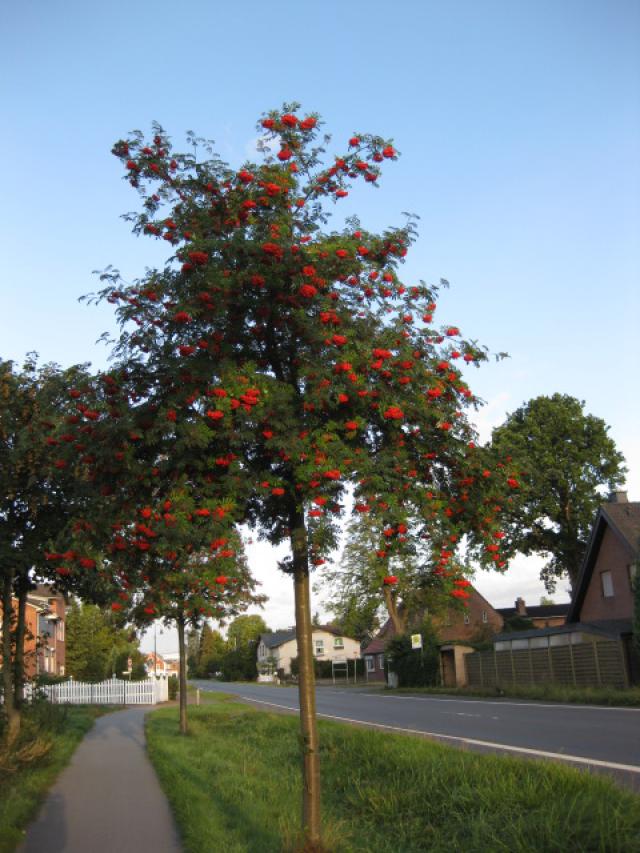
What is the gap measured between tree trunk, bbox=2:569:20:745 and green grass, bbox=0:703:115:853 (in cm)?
29

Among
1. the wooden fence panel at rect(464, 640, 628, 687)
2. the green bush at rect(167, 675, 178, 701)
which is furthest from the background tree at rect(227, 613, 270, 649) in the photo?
the wooden fence panel at rect(464, 640, 628, 687)

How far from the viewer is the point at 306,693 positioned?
5.96 m

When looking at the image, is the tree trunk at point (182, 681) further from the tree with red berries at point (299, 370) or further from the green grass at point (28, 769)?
the tree with red berries at point (299, 370)

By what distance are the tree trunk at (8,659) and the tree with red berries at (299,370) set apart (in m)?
7.12

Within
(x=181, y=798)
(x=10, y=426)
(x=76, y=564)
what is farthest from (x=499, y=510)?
(x=10, y=426)

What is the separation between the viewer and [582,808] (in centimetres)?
611

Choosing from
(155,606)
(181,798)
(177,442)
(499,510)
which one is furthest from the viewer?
(181,798)

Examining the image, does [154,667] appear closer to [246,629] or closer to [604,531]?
[604,531]

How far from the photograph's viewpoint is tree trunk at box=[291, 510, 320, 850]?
→ 18.9 feet

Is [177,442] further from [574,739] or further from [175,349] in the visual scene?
[574,739]

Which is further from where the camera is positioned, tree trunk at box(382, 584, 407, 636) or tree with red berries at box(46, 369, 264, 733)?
tree trunk at box(382, 584, 407, 636)

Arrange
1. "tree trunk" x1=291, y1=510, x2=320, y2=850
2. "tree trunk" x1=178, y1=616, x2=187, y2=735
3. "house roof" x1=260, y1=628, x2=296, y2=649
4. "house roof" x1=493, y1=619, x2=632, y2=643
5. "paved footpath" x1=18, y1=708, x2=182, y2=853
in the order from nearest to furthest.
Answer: "tree trunk" x1=291, y1=510, x2=320, y2=850, "paved footpath" x1=18, y1=708, x2=182, y2=853, "tree trunk" x1=178, y1=616, x2=187, y2=735, "house roof" x1=493, y1=619, x2=632, y2=643, "house roof" x1=260, y1=628, x2=296, y2=649

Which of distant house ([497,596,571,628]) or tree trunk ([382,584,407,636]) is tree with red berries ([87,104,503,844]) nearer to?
tree trunk ([382,584,407,636])

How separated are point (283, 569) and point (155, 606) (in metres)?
1.13
